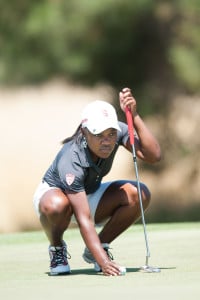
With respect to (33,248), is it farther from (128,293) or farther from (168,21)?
(168,21)

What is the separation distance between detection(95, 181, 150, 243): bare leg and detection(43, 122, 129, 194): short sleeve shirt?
6.8 inches

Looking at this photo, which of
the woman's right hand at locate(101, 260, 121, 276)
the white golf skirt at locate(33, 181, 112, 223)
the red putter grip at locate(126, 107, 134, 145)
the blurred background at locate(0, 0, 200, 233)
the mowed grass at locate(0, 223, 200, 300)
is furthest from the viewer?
the blurred background at locate(0, 0, 200, 233)

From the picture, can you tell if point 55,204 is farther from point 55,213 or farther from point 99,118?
point 99,118

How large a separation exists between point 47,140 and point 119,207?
7.59m

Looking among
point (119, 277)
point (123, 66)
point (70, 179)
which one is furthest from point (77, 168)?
point (123, 66)

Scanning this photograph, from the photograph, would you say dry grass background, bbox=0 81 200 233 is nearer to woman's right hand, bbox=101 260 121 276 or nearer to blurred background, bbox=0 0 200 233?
blurred background, bbox=0 0 200 233

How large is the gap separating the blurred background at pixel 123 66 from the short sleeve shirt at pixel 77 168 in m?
5.73

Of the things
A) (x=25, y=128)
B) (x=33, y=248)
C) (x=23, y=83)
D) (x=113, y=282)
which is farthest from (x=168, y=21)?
(x=113, y=282)

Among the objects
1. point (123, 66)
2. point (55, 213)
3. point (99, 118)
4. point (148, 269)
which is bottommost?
point (148, 269)

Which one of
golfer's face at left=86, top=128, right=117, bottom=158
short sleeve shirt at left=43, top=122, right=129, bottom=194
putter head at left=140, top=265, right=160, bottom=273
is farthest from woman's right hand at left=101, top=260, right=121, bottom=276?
golfer's face at left=86, top=128, right=117, bottom=158

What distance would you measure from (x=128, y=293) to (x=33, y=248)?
2846mm

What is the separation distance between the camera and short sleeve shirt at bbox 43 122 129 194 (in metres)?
5.39

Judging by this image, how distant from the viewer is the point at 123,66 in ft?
39.0

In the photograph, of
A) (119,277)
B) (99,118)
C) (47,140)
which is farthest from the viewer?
(47,140)
